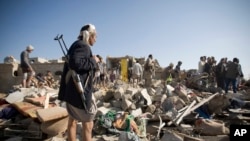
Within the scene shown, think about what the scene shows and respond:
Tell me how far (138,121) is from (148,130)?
1.05 feet

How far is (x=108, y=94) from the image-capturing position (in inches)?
289

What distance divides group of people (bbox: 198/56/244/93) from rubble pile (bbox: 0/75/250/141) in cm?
288

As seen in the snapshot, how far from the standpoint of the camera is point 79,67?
9.19 feet

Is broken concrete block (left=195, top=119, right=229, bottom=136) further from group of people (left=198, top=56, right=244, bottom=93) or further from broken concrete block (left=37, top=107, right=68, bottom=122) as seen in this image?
group of people (left=198, top=56, right=244, bottom=93)

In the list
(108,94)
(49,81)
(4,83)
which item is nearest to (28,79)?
(108,94)

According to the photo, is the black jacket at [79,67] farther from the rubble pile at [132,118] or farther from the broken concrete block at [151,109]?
the broken concrete block at [151,109]

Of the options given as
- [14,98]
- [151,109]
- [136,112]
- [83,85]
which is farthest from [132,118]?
[14,98]

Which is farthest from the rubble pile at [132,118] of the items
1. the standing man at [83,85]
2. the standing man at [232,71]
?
the standing man at [232,71]

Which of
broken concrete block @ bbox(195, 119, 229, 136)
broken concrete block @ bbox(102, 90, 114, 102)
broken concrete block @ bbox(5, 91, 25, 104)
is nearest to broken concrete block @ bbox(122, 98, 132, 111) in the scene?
broken concrete block @ bbox(102, 90, 114, 102)

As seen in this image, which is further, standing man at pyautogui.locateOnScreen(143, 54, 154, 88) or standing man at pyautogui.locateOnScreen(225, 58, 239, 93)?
standing man at pyautogui.locateOnScreen(143, 54, 154, 88)

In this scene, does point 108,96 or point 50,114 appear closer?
point 50,114

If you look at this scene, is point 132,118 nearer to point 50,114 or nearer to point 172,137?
point 172,137

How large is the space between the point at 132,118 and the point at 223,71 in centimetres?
737

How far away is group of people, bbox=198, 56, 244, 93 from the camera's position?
10.3 m
